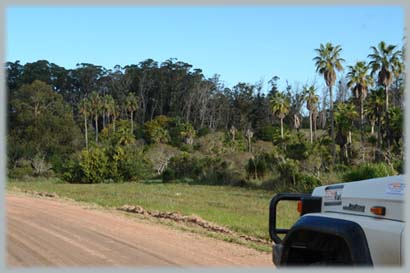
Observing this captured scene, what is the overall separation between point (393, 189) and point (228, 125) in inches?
3653

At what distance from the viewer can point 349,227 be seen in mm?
3328

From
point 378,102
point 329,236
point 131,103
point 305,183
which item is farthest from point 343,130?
point 131,103

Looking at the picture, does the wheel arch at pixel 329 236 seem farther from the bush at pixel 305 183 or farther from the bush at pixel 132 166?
the bush at pixel 132 166

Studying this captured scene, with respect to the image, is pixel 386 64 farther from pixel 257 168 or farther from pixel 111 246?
pixel 111 246

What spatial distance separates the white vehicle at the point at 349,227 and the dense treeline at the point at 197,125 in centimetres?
1798

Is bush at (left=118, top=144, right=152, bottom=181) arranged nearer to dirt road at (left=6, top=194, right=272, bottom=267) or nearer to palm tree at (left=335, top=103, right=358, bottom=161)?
palm tree at (left=335, top=103, right=358, bottom=161)

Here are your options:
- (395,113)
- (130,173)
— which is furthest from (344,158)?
(130,173)

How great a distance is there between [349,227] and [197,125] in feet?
300

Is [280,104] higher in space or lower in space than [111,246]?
higher

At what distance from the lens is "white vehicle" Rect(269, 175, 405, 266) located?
3.01 m

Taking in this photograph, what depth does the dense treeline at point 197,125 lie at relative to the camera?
4234cm

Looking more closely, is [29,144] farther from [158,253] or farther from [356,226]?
[356,226]

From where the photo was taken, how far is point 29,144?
63688mm

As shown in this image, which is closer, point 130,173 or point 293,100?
point 130,173
